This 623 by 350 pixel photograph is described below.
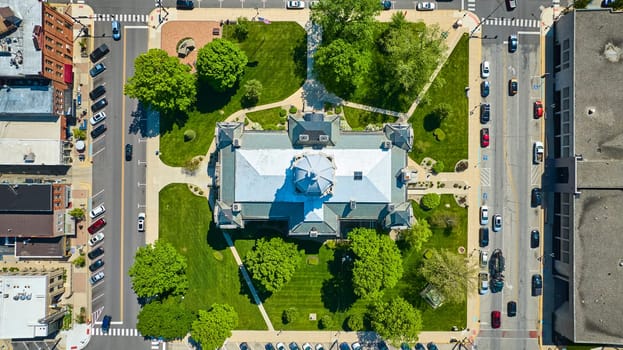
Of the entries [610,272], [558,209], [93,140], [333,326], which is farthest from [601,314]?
[93,140]

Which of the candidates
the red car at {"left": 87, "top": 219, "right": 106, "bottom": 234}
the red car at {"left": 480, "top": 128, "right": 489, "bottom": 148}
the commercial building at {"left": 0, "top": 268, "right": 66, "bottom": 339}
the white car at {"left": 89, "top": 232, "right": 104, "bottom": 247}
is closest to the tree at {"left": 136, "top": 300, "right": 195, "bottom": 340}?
the white car at {"left": 89, "top": 232, "right": 104, "bottom": 247}

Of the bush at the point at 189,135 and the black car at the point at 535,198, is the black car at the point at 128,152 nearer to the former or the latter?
the bush at the point at 189,135

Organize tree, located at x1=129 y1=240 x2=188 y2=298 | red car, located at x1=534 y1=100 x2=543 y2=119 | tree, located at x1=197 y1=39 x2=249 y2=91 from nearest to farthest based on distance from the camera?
tree, located at x1=197 y1=39 x2=249 y2=91 < tree, located at x1=129 y1=240 x2=188 y2=298 < red car, located at x1=534 y1=100 x2=543 y2=119

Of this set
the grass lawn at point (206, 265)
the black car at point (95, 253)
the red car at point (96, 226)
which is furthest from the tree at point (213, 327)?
the red car at point (96, 226)

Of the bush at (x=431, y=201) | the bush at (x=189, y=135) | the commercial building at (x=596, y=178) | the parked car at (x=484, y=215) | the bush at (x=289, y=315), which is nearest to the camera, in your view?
the commercial building at (x=596, y=178)

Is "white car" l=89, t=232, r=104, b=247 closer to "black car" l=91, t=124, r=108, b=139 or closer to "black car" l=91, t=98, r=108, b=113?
"black car" l=91, t=124, r=108, b=139
